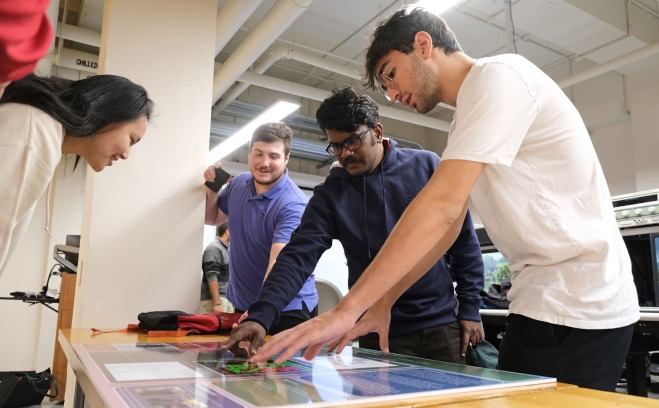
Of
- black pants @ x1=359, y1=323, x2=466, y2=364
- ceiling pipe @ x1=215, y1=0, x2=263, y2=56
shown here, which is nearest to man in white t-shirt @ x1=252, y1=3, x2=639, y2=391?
black pants @ x1=359, y1=323, x2=466, y2=364

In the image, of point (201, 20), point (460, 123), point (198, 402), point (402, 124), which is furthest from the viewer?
point (402, 124)

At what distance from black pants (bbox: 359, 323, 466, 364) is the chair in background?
395cm

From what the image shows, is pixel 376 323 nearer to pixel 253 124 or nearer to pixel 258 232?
pixel 258 232

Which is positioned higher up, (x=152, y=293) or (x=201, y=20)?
(x=201, y=20)

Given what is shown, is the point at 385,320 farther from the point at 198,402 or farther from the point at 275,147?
the point at 275,147

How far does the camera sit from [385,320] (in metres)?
1.25

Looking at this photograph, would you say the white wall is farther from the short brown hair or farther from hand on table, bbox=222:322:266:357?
hand on table, bbox=222:322:266:357

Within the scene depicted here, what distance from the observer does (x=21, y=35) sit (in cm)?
50

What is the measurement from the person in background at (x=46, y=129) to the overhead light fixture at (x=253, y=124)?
2.30 m

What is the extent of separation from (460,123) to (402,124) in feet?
23.5

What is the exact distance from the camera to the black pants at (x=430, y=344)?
4.82 ft

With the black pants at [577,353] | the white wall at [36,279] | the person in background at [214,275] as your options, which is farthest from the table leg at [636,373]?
the white wall at [36,279]

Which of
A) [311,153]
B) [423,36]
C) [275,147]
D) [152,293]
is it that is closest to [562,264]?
[423,36]

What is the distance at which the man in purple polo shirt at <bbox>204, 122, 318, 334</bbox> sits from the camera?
1970 millimetres
